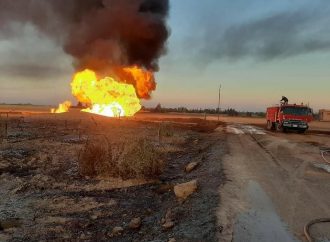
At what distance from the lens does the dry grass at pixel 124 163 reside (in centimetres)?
1631

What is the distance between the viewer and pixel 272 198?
1229 cm

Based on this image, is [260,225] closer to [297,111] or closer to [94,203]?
[94,203]

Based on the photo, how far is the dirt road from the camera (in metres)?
9.38

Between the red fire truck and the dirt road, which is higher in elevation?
the red fire truck

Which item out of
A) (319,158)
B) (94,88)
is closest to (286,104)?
(319,158)

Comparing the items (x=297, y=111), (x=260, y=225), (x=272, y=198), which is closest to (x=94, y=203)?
(x=272, y=198)

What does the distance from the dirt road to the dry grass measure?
9.33ft

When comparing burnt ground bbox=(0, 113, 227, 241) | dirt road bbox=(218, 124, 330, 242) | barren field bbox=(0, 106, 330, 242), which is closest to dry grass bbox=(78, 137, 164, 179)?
barren field bbox=(0, 106, 330, 242)

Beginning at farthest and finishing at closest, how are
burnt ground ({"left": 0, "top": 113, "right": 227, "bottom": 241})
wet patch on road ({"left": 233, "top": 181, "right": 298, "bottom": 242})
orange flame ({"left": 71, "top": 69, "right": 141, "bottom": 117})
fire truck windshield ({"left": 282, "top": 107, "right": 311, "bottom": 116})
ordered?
orange flame ({"left": 71, "top": 69, "right": 141, "bottom": 117}) → fire truck windshield ({"left": 282, "top": 107, "right": 311, "bottom": 116}) → burnt ground ({"left": 0, "top": 113, "right": 227, "bottom": 241}) → wet patch on road ({"left": 233, "top": 181, "right": 298, "bottom": 242})

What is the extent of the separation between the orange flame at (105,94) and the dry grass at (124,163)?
121ft

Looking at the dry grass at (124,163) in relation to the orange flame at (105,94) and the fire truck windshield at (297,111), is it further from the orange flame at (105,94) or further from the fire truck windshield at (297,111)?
the orange flame at (105,94)

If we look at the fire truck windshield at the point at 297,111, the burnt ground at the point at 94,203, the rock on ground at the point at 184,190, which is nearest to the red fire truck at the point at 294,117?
the fire truck windshield at the point at 297,111

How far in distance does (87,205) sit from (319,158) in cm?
1281

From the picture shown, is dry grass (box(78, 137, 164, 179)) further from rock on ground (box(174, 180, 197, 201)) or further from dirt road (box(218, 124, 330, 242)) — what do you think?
rock on ground (box(174, 180, 197, 201))
